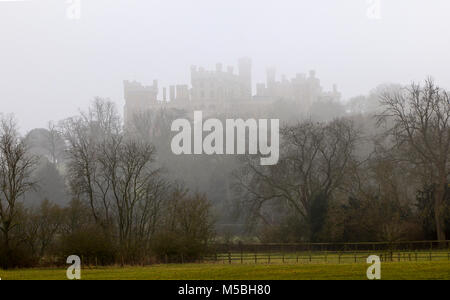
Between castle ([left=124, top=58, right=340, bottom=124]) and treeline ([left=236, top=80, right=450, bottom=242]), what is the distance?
2990 inches

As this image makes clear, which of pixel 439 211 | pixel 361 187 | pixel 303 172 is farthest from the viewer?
pixel 303 172

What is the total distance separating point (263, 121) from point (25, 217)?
45.3 metres

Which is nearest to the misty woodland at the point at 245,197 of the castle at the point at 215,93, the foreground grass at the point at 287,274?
the foreground grass at the point at 287,274

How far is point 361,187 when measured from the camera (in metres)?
52.7

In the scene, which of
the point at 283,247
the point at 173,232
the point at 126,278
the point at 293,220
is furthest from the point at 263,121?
the point at 126,278

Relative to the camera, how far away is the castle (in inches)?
5522

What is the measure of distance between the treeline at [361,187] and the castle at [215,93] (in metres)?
76.0

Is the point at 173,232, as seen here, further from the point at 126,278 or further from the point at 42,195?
the point at 42,195

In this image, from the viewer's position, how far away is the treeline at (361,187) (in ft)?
151

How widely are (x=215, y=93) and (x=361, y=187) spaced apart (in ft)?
317

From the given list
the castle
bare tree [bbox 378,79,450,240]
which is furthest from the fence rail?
the castle

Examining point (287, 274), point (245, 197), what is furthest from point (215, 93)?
point (287, 274)

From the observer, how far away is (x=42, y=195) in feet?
232

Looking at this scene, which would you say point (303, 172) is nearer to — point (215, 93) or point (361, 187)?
point (361, 187)
